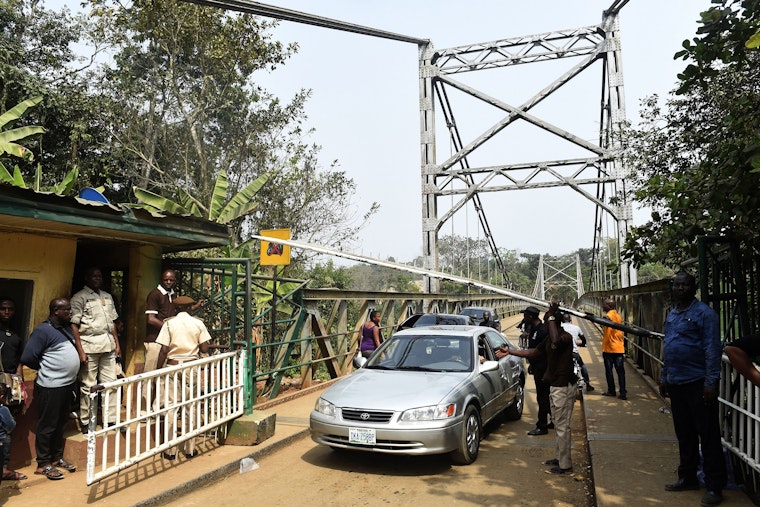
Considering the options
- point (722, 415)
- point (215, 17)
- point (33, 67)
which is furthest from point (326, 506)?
point (33, 67)

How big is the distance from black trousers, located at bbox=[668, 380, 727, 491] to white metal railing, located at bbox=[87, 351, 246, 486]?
434 cm

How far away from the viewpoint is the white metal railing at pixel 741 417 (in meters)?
3.88

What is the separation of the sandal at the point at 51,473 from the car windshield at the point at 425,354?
3.27 metres

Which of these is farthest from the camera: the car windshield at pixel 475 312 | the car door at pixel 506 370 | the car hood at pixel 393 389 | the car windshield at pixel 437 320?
the car windshield at pixel 475 312

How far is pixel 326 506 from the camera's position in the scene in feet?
15.1

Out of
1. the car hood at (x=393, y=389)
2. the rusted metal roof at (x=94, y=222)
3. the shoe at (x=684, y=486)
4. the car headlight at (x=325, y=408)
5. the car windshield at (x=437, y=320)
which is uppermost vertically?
the rusted metal roof at (x=94, y=222)

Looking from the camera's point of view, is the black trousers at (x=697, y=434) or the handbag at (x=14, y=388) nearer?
the black trousers at (x=697, y=434)

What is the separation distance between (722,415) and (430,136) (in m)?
19.5

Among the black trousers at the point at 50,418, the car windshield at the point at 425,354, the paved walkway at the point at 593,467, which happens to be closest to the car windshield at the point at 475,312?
the paved walkway at the point at 593,467

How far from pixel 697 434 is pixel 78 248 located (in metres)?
7.14

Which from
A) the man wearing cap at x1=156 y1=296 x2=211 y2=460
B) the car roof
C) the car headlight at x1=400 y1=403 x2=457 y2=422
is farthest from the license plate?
the car roof

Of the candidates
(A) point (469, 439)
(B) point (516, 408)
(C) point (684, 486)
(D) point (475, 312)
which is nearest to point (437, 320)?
(B) point (516, 408)

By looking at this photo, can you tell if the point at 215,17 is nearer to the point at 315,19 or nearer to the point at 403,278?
the point at 315,19

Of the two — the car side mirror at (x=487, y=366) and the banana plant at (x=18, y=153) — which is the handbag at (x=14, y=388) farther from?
the banana plant at (x=18, y=153)
